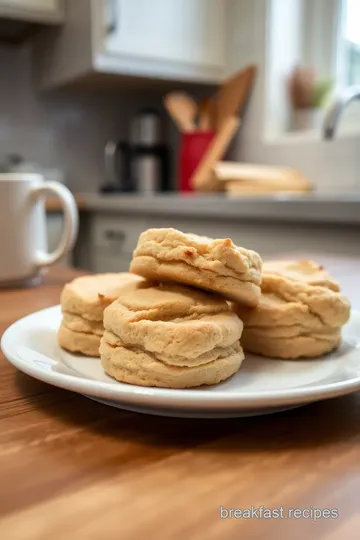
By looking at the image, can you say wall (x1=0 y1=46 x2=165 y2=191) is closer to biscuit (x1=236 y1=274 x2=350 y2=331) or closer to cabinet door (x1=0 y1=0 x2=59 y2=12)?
cabinet door (x1=0 y1=0 x2=59 y2=12)

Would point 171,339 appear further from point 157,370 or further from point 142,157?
point 142,157

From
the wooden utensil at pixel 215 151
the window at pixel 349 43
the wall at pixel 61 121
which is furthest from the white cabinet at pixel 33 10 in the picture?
the window at pixel 349 43

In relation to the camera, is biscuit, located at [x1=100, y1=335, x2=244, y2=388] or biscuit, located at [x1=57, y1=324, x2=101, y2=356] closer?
biscuit, located at [x1=100, y1=335, x2=244, y2=388]

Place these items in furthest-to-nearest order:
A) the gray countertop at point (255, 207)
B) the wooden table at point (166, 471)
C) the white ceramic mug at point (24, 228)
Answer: the gray countertop at point (255, 207) < the white ceramic mug at point (24, 228) < the wooden table at point (166, 471)

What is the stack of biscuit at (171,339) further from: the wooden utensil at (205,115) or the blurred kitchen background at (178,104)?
the wooden utensil at (205,115)

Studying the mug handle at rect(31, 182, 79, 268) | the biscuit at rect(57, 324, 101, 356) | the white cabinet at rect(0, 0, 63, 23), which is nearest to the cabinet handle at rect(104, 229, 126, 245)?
the white cabinet at rect(0, 0, 63, 23)

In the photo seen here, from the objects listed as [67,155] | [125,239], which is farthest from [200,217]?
[67,155]
